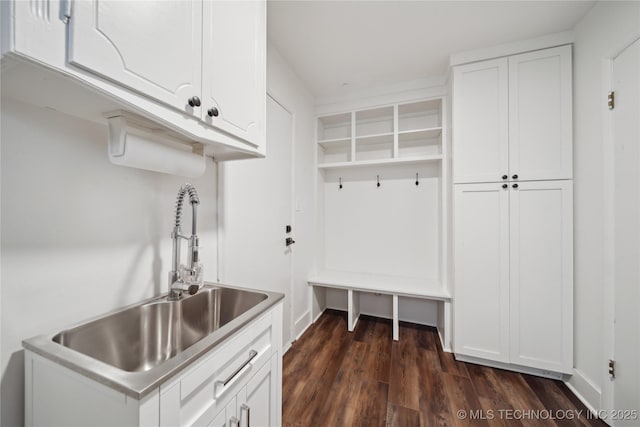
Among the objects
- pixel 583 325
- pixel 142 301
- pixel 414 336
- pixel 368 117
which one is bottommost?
pixel 414 336

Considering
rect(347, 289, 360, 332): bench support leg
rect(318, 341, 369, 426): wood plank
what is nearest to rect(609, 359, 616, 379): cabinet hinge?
rect(318, 341, 369, 426): wood plank

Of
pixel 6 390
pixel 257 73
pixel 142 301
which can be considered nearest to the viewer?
pixel 6 390

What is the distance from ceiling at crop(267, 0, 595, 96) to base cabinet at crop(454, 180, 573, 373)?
1110mm

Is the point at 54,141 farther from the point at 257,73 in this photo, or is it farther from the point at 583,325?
the point at 583,325

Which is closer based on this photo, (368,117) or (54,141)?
(54,141)

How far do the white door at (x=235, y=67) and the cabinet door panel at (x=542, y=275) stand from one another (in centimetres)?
199

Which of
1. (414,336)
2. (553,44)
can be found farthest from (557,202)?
(414,336)

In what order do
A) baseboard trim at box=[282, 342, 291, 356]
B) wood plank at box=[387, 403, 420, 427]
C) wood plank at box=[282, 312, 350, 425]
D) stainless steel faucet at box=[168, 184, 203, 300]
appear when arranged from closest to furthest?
stainless steel faucet at box=[168, 184, 203, 300] → wood plank at box=[387, 403, 420, 427] → wood plank at box=[282, 312, 350, 425] → baseboard trim at box=[282, 342, 291, 356]

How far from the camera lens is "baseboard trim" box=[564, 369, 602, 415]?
4.85 feet

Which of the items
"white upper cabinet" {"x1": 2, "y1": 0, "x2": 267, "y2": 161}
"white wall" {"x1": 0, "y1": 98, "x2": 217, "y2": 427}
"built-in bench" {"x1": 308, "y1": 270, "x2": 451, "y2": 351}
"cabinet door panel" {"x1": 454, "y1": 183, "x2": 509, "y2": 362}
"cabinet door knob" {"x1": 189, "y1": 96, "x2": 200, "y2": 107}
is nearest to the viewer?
"white upper cabinet" {"x1": 2, "y1": 0, "x2": 267, "y2": 161}

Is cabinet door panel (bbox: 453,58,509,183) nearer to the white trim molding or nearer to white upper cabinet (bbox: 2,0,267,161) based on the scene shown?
the white trim molding

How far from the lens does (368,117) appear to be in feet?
9.19

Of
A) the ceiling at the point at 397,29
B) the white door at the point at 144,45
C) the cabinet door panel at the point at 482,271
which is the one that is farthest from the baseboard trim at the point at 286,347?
the ceiling at the point at 397,29

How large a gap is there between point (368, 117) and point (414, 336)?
238 centimetres
